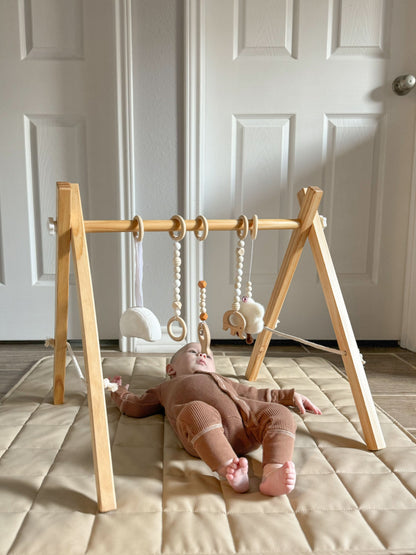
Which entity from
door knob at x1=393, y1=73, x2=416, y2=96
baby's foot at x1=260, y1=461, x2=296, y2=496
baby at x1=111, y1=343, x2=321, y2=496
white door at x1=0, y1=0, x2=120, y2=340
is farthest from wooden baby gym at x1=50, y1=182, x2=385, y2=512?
door knob at x1=393, y1=73, x2=416, y2=96

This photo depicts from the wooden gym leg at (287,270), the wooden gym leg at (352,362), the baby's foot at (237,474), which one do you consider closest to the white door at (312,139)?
the wooden gym leg at (287,270)

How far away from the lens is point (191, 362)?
112 centimetres

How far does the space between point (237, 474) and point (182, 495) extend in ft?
0.33

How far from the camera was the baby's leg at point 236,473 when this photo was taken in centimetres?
81

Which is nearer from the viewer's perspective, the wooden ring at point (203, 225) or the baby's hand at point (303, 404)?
the wooden ring at point (203, 225)

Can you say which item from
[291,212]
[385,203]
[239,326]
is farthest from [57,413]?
[385,203]

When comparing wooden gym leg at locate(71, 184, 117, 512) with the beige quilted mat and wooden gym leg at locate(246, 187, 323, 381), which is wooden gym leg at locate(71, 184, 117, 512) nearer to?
the beige quilted mat

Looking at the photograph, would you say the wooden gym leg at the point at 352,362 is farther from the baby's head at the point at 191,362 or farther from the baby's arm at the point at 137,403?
the baby's arm at the point at 137,403

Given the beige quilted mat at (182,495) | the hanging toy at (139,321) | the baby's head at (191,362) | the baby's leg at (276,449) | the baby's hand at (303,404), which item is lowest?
the beige quilted mat at (182,495)

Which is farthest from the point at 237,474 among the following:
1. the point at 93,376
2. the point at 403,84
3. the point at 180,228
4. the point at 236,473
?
the point at 403,84

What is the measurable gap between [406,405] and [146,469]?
74cm

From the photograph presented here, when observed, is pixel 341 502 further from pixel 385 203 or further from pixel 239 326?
pixel 385 203

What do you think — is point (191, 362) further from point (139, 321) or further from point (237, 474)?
point (237, 474)

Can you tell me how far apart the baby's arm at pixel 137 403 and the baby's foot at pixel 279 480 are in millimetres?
384
